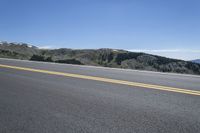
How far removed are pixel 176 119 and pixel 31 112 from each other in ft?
7.16

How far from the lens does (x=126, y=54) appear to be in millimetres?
120562

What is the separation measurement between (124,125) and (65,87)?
3.21 m

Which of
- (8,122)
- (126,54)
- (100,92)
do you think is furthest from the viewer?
(126,54)

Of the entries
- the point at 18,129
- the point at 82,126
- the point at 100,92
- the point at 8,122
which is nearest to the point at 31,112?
the point at 8,122

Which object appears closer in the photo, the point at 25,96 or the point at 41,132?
the point at 41,132

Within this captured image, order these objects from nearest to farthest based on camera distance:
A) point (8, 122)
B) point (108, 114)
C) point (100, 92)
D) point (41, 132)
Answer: point (41, 132) → point (8, 122) → point (108, 114) → point (100, 92)

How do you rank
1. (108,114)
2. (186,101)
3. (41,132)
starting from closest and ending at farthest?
(41,132) < (108,114) < (186,101)

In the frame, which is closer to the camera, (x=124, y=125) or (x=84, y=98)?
(x=124, y=125)

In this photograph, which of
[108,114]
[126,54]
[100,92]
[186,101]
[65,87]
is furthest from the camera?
[126,54]

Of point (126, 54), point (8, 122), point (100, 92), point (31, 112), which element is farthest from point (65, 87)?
point (126, 54)

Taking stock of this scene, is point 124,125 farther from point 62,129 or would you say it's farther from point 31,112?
point 31,112

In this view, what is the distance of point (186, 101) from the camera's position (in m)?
4.79

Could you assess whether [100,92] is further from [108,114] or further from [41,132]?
[41,132]

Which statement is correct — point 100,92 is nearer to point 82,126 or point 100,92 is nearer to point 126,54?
point 82,126
